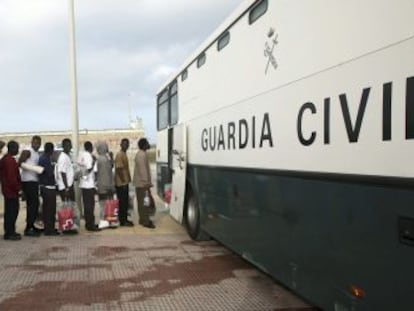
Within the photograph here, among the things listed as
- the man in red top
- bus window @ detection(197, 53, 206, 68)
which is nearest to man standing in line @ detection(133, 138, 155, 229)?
the man in red top

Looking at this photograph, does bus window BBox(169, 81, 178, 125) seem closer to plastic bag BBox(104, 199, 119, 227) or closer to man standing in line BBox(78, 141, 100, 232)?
man standing in line BBox(78, 141, 100, 232)

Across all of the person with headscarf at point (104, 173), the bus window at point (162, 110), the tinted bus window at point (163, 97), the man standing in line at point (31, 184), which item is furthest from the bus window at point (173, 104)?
the man standing in line at point (31, 184)

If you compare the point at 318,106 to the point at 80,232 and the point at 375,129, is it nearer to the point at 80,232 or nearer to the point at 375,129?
the point at 375,129

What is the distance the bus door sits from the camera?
34.6ft

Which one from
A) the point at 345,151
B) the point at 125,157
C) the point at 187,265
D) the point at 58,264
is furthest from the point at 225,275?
the point at 125,157

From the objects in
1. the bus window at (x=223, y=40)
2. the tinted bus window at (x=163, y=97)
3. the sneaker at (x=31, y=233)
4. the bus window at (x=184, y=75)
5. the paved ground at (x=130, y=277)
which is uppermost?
the bus window at (x=223, y=40)

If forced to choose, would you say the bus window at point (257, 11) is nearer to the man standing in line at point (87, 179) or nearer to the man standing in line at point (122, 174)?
the man standing in line at point (87, 179)

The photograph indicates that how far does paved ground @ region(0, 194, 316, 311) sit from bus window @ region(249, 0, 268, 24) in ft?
9.97

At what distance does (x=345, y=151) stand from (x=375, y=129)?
433mm

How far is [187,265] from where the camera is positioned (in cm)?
874

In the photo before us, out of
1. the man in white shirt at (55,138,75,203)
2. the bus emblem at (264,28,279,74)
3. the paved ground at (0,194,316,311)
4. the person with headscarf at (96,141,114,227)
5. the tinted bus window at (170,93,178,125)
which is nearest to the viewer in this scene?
the bus emblem at (264,28,279,74)

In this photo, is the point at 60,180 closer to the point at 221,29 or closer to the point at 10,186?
the point at 10,186

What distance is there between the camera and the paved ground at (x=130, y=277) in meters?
6.77

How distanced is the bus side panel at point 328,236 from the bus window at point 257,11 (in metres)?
1.64
